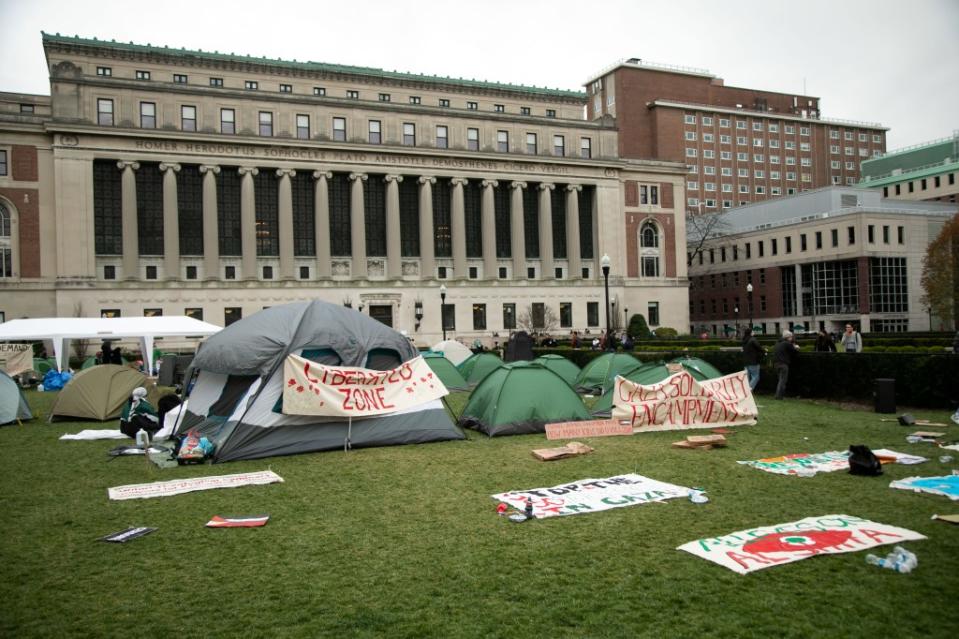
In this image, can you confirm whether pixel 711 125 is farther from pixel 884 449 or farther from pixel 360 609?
pixel 360 609

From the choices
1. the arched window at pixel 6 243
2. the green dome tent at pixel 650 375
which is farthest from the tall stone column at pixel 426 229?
the green dome tent at pixel 650 375

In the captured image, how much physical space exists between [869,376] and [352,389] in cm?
1405

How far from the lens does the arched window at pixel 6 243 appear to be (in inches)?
2062

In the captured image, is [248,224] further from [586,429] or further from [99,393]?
[586,429]

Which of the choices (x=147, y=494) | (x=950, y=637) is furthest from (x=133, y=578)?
(x=950, y=637)

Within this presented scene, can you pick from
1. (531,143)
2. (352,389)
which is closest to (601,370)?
(352,389)

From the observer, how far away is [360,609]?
18.7 feet

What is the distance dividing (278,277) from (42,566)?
5366 cm

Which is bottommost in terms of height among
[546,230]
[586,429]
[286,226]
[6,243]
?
[586,429]

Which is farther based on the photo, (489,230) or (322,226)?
(489,230)

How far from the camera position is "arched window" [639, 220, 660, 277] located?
71500mm

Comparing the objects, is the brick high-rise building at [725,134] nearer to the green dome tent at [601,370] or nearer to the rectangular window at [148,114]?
the rectangular window at [148,114]

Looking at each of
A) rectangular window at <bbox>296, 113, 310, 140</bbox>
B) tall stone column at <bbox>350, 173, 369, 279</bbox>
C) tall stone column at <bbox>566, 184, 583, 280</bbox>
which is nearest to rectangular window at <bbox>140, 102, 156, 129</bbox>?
rectangular window at <bbox>296, 113, 310, 140</bbox>

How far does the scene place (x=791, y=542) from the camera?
22.6ft
